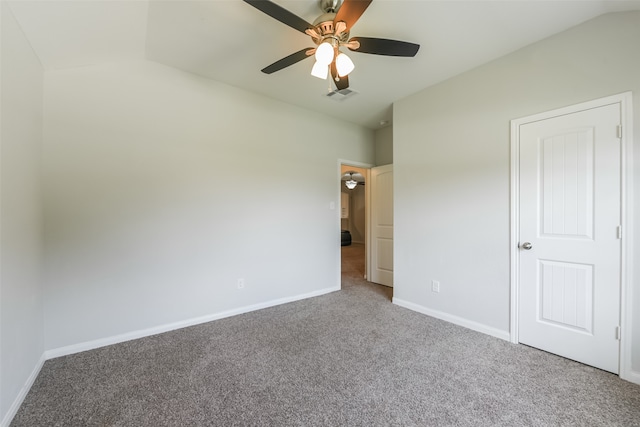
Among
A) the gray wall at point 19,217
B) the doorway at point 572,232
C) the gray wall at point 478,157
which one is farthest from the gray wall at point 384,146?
the gray wall at point 19,217

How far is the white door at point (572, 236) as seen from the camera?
1.89 m

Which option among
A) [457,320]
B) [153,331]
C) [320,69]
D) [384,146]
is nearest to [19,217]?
[153,331]

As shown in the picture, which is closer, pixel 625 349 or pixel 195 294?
pixel 625 349

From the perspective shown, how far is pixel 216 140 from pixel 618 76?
347cm

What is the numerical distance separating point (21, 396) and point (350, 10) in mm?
3117

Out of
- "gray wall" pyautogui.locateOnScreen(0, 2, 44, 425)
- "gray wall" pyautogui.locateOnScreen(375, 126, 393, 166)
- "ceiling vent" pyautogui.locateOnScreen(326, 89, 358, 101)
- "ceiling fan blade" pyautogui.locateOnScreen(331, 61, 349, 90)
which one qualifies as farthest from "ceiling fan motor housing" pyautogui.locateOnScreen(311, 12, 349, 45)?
"gray wall" pyautogui.locateOnScreen(375, 126, 393, 166)

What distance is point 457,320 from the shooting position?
276 cm

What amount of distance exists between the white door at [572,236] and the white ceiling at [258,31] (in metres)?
0.78

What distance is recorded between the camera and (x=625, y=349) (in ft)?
6.03

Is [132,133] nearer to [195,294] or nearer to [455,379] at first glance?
[195,294]

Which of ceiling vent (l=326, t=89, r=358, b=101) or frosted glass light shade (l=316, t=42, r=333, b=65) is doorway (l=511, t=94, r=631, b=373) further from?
frosted glass light shade (l=316, t=42, r=333, b=65)

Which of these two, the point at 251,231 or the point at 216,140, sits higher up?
the point at 216,140

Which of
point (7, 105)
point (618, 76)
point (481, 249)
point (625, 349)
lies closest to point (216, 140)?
point (7, 105)

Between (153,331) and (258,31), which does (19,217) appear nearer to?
(153,331)
